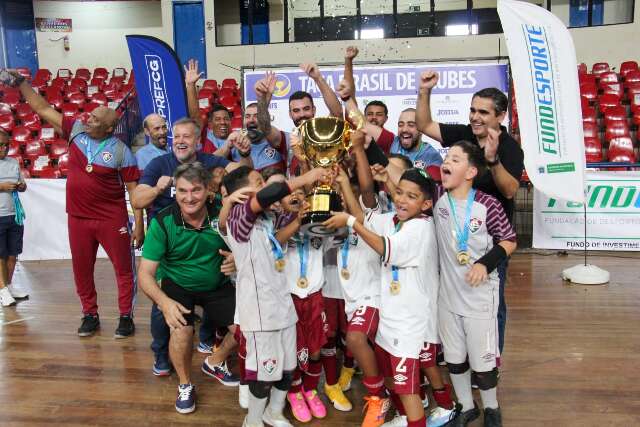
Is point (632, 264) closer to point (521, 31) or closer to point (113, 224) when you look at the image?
point (521, 31)

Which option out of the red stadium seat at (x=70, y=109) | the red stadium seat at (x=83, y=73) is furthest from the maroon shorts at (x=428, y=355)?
the red stadium seat at (x=83, y=73)

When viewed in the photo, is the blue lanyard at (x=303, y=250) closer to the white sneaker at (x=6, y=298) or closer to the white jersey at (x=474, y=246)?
the white jersey at (x=474, y=246)

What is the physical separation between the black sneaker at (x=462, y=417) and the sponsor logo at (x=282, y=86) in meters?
3.92

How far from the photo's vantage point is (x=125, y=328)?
3.85 m

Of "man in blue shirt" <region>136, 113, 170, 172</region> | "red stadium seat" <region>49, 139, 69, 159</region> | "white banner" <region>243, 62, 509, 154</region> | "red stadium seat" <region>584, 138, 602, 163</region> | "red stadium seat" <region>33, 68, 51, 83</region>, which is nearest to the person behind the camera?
"man in blue shirt" <region>136, 113, 170, 172</region>

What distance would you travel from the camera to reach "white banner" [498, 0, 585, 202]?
155 inches

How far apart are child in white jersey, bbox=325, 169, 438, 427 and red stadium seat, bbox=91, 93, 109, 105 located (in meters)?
Result: 9.52

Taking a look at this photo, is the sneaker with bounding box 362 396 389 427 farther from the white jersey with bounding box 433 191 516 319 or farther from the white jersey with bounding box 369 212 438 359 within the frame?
the white jersey with bounding box 433 191 516 319

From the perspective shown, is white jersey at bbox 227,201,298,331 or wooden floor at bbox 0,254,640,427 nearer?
white jersey at bbox 227,201,298,331

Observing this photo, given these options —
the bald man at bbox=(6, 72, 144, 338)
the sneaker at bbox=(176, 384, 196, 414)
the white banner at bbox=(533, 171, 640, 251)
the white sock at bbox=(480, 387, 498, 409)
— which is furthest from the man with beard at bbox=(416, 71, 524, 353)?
the white banner at bbox=(533, 171, 640, 251)

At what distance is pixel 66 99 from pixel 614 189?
9.92 m

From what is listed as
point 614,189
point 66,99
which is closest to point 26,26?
point 66,99

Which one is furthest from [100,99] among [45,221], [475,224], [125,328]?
[475,224]

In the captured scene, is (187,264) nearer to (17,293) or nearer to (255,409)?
(255,409)
